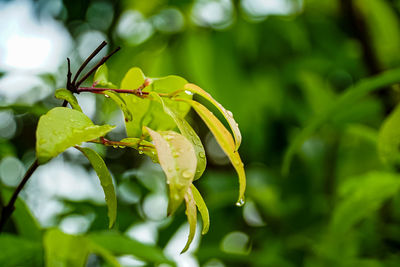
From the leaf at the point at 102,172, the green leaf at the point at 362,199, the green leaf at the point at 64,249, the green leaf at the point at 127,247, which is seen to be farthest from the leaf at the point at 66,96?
the green leaf at the point at 362,199

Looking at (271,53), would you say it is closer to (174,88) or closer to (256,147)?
(256,147)

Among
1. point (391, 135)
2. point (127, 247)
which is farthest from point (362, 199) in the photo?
point (127, 247)

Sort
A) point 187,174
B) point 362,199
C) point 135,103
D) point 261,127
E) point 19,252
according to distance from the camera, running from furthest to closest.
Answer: point 261,127, point 362,199, point 19,252, point 135,103, point 187,174

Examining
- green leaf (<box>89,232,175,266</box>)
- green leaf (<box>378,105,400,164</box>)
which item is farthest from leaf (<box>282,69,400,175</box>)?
green leaf (<box>89,232,175,266</box>)

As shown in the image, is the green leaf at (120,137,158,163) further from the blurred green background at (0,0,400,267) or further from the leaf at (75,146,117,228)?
the blurred green background at (0,0,400,267)

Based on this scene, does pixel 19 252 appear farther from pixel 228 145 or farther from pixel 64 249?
pixel 228 145

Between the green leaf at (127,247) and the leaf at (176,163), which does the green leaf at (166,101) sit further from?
the green leaf at (127,247)

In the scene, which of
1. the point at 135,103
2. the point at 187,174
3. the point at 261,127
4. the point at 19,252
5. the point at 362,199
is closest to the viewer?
the point at 187,174
